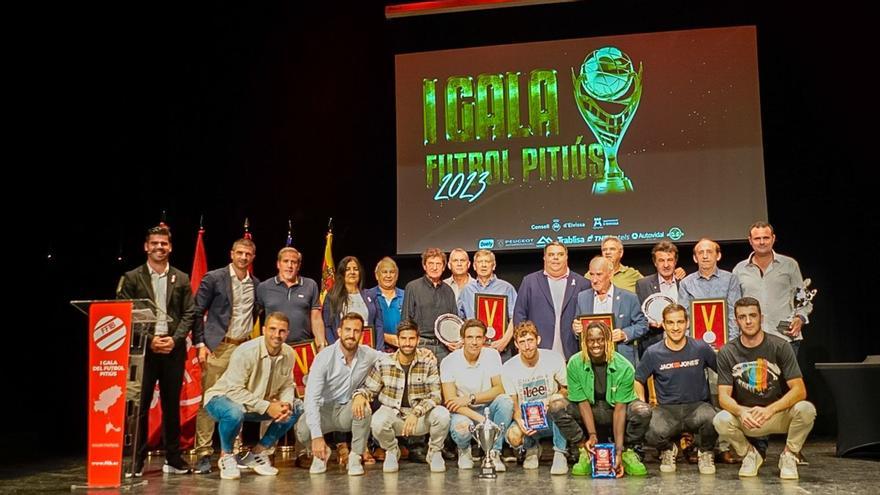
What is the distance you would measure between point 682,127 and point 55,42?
6653 millimetres

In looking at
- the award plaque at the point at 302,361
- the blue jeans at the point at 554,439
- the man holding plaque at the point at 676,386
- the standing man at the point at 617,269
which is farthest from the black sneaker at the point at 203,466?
the standing man at the point at 617,269

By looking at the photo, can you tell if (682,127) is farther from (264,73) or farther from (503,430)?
(264,73)

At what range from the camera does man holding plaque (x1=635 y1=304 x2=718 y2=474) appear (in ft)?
18.3

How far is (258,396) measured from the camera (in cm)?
587

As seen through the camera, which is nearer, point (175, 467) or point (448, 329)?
point (175, 467)

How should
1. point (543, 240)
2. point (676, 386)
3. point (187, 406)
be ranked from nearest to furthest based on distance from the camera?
point (676, 386), point (187, 406), point (543, 240)

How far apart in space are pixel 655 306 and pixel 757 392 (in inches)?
47.2

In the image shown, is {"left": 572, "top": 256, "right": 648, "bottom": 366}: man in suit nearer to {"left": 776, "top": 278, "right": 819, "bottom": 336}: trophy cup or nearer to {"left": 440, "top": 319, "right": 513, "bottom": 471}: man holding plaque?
{"left": 440, "top": 319, "right": 513, "bottom": 471}: man holding plaque

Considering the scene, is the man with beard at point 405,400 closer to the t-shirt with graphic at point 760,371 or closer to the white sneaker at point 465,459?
the white sneaker at point 465,459

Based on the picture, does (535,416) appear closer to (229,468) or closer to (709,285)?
(709,285)

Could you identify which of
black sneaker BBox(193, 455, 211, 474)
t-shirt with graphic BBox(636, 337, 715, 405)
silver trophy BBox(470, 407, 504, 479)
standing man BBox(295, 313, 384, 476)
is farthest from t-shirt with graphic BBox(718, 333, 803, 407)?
black sneaker BBox(193, 455, 211, 474)

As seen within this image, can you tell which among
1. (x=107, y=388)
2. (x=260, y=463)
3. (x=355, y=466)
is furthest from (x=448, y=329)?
(x=107, y=388)

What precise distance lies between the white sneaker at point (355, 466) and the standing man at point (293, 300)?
4.80 ft

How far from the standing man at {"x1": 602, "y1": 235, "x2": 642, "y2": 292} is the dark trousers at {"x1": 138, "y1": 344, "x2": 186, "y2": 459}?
146 inches
